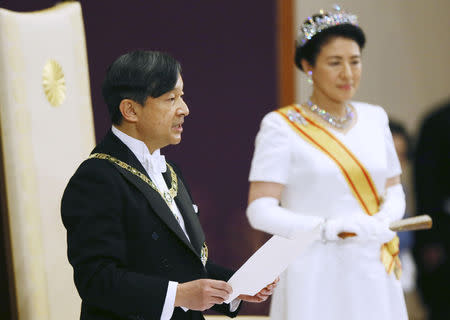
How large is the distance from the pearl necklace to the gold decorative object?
65 centimetres

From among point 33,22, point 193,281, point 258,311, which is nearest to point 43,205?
point 33,22

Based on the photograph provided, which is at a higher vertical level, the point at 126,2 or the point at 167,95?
the point at 126,2

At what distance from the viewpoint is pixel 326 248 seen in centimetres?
189

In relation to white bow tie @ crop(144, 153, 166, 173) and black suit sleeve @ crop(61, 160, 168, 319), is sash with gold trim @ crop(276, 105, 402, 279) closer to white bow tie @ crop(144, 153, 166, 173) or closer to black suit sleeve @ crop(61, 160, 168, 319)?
white bow tie @ crop(144, 153, 166, 173)

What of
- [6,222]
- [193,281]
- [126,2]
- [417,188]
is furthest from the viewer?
[417,188]

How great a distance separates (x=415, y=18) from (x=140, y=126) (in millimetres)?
2206

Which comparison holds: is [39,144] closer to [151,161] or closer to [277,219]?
[151,161]

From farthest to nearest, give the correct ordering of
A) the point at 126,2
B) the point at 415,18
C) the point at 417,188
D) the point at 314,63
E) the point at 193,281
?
the point at 415,18 → the point at 417,188 → the point at 126,2 → the point at 314,63 → the point at 193,281

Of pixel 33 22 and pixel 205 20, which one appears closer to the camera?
pixel 33 22

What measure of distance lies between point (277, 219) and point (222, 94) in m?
1.10

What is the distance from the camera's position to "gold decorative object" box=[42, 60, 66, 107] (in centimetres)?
162

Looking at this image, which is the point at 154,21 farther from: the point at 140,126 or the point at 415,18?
the point at 140,126

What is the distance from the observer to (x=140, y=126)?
4.18 ft

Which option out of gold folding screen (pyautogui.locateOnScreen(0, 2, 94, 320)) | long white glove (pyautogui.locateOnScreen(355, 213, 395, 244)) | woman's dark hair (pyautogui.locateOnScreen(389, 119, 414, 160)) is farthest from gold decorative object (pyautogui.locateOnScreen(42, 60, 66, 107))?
woman's dark hair (pyautogui.locateOnScreen(389, 119, 414, 160))
